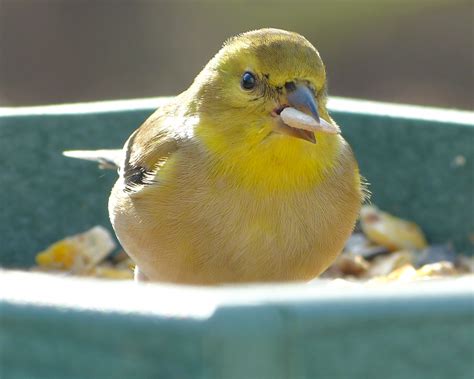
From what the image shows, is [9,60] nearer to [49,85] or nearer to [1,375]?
[49,85]

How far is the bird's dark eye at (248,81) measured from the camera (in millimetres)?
3250

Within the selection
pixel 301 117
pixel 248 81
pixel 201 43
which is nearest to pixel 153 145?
pixel 248 81

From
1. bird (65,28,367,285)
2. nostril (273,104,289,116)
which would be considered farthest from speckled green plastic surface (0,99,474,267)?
nostril (273,104,289,116)

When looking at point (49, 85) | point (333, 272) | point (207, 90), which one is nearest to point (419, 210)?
point (333, 272)

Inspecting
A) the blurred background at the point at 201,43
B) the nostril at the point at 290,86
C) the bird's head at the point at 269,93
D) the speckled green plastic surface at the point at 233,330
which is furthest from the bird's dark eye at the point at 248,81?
the blurred background at the point at 201,43

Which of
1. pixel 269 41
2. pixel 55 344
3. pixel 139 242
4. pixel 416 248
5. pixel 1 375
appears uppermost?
pixel 269 41

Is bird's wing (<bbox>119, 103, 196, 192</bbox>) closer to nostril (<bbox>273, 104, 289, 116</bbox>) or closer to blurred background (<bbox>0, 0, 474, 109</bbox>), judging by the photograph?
nostril (<bbox>273, 104, 289, 116</bbox>)

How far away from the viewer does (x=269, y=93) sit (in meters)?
3.21

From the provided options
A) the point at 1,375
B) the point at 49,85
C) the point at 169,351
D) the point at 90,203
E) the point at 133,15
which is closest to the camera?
the point at 169,351

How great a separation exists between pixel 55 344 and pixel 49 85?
7.59 m

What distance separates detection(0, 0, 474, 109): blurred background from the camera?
9.38 metres

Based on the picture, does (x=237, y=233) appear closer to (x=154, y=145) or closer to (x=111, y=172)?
(x=154, y=145)

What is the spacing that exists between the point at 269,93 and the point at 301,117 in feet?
0.64

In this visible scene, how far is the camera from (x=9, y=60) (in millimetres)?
9664
